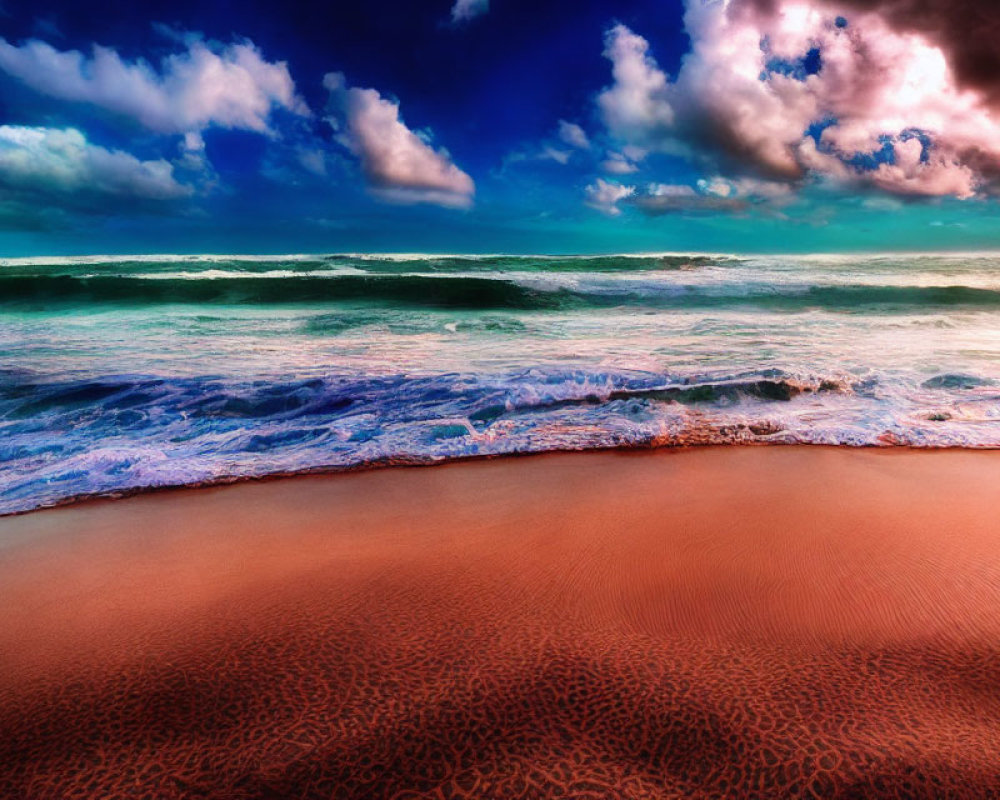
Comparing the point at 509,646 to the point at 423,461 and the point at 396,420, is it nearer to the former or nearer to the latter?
the point at 423,461

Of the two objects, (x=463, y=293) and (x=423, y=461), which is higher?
(x=463, y=293)

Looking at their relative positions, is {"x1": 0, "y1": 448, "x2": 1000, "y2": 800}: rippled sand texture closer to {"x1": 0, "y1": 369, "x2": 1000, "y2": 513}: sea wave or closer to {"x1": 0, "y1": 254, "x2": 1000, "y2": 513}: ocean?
{"x1": 0, "y1": 369, "x2": 1000, "y2": 513}: sea wave

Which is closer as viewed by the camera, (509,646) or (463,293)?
(509,646)

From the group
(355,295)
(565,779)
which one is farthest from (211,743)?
(355,295)

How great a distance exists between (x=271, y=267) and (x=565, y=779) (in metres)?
29.8

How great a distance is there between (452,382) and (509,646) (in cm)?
494

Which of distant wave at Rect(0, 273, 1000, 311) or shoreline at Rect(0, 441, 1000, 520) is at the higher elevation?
distant wave at Rect(0, 273, 1000, 311)

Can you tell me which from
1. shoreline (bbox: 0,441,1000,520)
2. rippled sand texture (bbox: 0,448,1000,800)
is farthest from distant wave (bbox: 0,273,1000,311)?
rippled sand texture (bbox: 0,448,1000,800)

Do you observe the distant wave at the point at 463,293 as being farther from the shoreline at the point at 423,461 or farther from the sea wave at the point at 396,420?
the shoreline at the point at 423,461

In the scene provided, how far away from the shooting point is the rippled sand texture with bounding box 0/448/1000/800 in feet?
5.34

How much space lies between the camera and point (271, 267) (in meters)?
28.1

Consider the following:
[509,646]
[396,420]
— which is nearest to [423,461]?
[396,420]

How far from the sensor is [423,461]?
14.8ft

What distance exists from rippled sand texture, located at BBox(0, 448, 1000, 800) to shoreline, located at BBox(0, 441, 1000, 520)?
219 millimetres
